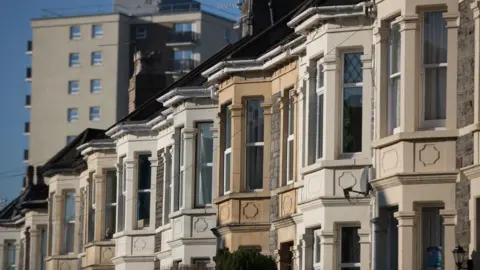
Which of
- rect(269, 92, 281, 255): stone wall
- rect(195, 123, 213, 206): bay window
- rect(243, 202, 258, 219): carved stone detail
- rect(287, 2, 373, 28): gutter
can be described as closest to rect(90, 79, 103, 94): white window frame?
rect(195, 123, 213, 206): bay window

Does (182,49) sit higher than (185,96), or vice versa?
(182,49)

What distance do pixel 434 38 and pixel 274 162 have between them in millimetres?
8369

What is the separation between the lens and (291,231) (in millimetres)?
32438

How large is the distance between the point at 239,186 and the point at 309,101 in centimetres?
486

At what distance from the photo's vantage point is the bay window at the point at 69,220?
5388cm

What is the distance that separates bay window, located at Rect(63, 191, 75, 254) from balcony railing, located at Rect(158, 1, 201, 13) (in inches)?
2454

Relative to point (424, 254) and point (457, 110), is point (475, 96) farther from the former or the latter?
point (424, 254)

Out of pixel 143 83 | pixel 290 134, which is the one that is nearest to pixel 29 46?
pixel 143 83

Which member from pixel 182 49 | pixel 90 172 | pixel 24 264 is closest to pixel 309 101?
pixel 90 172

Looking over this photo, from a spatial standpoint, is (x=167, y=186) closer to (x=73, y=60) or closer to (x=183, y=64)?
(x=183, y=64)

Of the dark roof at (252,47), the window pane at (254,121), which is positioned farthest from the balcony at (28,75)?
the window pane at (254,121)

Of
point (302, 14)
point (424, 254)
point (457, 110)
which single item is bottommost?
point (424, 254)

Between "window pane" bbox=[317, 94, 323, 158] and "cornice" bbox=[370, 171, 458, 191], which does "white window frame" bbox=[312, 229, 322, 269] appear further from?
"cornice" bbox=[370, 171, 458, 191]

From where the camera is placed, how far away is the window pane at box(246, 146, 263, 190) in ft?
115
